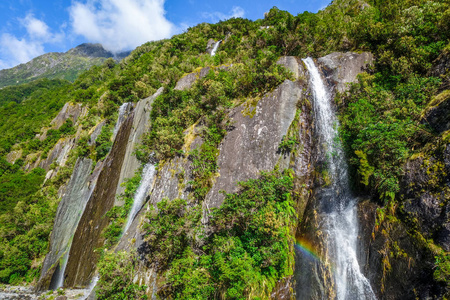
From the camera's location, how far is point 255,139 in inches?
543

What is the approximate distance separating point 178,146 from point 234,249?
927cm

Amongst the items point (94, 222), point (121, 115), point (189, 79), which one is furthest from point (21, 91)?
point (94, 222)

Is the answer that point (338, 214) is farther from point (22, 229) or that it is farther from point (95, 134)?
point (22, 229)

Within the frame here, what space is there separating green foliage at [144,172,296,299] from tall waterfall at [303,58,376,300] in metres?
2.03

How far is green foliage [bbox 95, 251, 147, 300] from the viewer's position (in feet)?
31.8

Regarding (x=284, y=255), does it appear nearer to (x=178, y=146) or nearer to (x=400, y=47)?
(x=178, y=146)

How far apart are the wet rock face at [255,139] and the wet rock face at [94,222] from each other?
38.4 feet

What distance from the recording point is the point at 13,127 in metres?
56.2

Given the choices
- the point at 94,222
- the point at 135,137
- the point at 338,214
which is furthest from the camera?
the point at 135,137

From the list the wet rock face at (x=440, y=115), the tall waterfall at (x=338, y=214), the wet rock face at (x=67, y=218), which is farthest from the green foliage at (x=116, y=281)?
the wet rock face at (x=440, y=115)

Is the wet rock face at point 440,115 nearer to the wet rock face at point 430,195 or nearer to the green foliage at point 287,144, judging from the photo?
the wet rock face at point 430,195

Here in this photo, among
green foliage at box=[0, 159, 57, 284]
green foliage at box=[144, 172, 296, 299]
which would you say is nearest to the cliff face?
green foliage at box=[144, 172, 296, 299]

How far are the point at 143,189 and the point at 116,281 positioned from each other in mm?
8492

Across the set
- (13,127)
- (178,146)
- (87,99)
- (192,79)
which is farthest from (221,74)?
(13,127)
